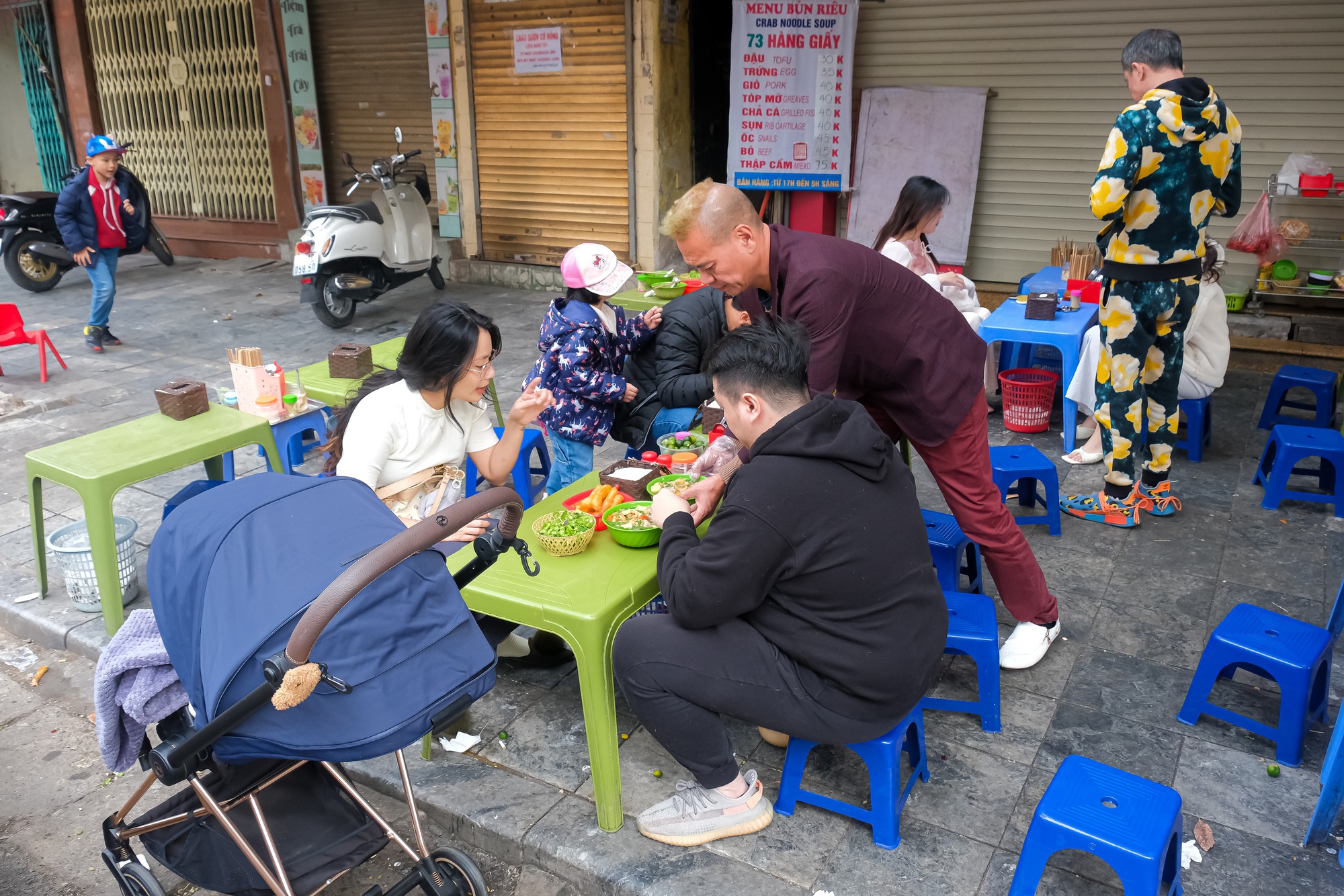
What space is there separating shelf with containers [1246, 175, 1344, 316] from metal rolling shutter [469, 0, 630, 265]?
5.66 metres

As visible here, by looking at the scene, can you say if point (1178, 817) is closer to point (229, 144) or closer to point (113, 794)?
point (113, 794)

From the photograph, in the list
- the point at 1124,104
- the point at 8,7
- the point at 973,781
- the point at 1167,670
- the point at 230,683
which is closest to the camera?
the point at 230,683

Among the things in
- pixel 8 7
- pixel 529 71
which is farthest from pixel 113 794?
pixel 8 7

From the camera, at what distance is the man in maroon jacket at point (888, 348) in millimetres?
3172

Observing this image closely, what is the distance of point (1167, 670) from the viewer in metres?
3.73

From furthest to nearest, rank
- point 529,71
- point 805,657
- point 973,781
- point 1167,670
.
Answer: point 529,71 < point 1167,670 < point 973,781 < point 805,657

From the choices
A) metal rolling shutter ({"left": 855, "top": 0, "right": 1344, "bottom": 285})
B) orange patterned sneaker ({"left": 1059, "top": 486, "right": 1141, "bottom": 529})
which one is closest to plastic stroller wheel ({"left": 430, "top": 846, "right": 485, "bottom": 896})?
orange patterned sneaker ({"left": 1059, "top": 486, "right": 1141, "bottom": 529})

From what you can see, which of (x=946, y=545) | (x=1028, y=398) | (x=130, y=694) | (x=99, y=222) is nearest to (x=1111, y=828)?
(x=946, y=545)

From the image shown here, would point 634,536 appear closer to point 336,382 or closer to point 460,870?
point 460,870

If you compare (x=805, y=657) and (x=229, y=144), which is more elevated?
(x=229, y=144)

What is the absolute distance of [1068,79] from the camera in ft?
26.6

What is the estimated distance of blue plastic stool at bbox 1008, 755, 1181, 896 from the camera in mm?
2334

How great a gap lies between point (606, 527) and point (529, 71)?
25.9 ft

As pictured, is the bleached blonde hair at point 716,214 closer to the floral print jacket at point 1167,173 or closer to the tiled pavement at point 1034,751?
the tiled pavement at point 1034,751
